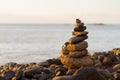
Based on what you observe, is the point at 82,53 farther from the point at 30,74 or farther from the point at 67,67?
the point at 30,74

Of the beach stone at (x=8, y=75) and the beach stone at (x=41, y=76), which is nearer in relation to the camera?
the beach stone at (x=41, y=76)

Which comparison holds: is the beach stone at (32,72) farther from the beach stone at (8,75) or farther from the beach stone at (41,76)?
the beach stone at (8,75)

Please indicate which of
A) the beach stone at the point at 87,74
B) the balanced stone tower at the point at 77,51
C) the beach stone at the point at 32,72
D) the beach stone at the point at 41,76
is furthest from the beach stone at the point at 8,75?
the beach stone at the point at 87,74

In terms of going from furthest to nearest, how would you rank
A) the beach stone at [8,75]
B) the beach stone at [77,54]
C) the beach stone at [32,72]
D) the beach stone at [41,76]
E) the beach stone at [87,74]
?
the beach stone at [32,72] → the beach stone at [8,75] → the beach stone at [41,76] → the beach stone at [77,54] → the beach stone at [87,74]

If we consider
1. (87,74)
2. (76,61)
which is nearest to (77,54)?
(76,61)

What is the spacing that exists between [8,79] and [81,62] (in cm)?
488

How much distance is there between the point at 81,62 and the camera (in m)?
28.9

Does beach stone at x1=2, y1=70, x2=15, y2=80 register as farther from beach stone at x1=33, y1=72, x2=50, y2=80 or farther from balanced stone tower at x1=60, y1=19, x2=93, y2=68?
balanced stone tower at x1=60, y1=19, x2=93, y2=68

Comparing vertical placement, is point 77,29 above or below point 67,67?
above

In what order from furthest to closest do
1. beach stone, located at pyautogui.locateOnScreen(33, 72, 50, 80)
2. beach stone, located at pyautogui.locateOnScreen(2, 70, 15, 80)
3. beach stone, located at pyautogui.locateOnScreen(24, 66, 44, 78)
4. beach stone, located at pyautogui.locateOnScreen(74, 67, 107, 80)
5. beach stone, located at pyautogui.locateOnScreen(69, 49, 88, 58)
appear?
beach stone, located at pyautogui.locateOnScreen(24, 66, 44, 78)
beach stone, located at pyautogui.locateOnScreen(2, 70, 15, 80)
beach stone, located at pyautogui.locateOnScreen(33, 72, 50, 80)
beach stone, located at pyautogui.locateOnScreen(69, 49, 88, 58)
beach stone, located at pyautogui.locateOnScreen(74, 67, 107, 80)

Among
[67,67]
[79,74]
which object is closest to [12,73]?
[67,67]

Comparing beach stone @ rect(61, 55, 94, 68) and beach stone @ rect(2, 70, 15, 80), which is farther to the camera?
beach stone @ rect(2, 70, 15, 80)

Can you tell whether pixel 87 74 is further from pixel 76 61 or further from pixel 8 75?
pixel 8 75

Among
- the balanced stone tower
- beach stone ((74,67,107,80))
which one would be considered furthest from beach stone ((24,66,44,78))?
beach stone ((74,67,107,80))
